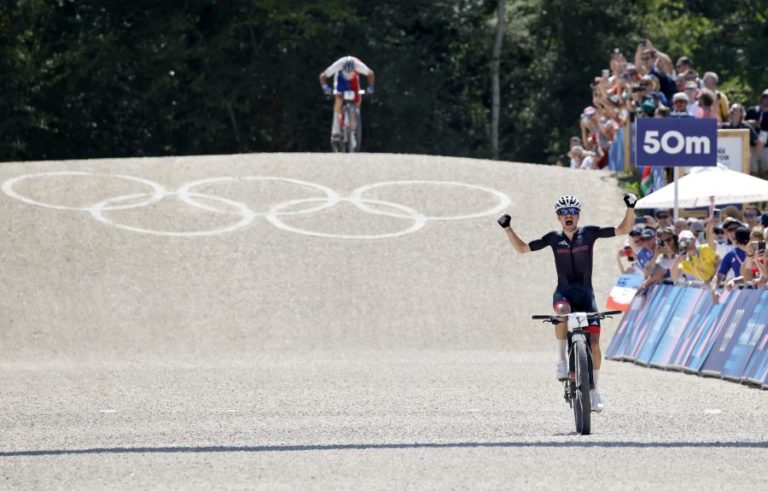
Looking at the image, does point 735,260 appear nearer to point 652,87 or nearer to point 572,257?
point 572,257

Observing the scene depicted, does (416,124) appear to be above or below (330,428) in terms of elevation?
above

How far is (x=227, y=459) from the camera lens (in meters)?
10.8

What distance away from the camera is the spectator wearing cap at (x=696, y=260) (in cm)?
1897

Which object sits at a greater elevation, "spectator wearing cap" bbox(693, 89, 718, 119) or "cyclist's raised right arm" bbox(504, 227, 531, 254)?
"spectator wearing cap" bbox(693, 89, 718, 119)

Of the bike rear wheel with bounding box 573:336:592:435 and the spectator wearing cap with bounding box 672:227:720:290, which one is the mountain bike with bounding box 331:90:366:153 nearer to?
the spectator wearing cap with bounding box 672:227:720:290

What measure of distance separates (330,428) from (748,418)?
341 cm

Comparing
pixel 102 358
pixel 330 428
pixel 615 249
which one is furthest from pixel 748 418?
pixel 615 249

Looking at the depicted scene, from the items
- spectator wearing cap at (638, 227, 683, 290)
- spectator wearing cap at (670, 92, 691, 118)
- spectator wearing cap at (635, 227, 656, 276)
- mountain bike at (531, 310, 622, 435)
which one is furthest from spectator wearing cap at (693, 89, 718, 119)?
mountain bike at (531, 310, 622, 435)

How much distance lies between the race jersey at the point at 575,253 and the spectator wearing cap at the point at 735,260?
4.93m

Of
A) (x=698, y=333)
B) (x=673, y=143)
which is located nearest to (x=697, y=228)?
(x=673, y=143)

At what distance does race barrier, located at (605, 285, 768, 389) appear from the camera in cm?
1638

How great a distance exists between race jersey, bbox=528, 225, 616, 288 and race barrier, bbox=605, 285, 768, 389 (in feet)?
11.2

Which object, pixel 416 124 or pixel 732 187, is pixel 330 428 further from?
pixel 416 124

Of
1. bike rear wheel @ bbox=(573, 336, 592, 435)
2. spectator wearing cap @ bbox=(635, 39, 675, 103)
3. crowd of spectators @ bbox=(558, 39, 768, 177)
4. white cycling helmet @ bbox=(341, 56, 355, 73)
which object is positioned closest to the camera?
bike rear wheel @ bbox=(573, 336, 592, 435)
